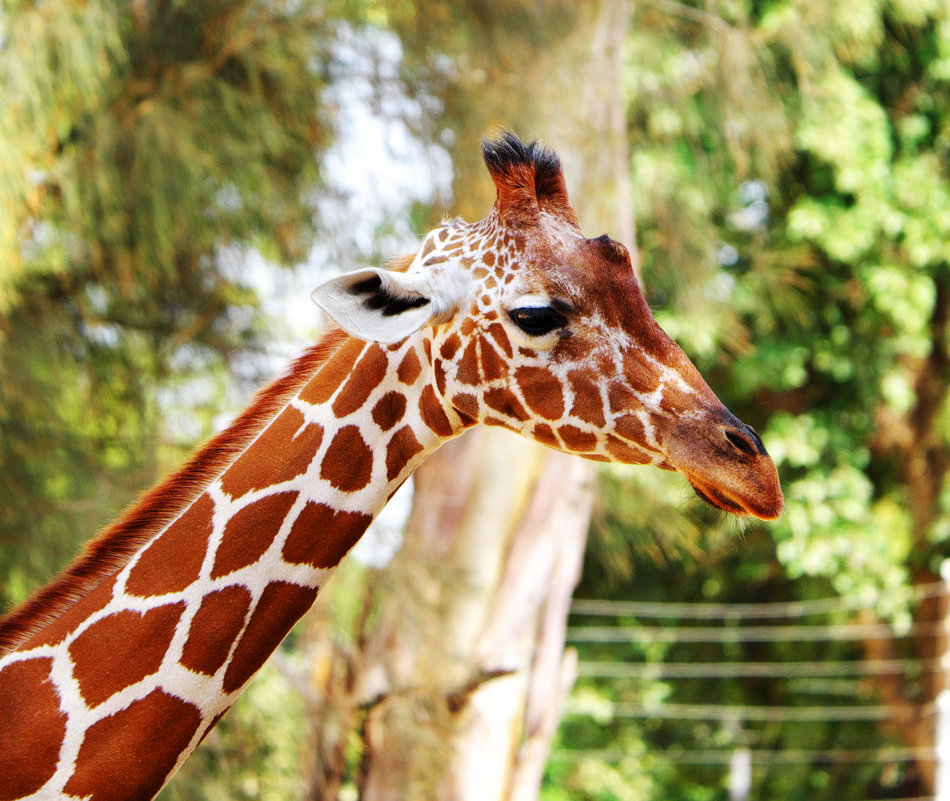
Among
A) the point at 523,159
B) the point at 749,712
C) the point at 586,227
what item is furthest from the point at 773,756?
the point at 523,159

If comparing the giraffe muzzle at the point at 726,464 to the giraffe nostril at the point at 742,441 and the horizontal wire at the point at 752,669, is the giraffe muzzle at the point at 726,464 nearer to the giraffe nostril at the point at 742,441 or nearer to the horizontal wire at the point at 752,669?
the giraffe nostril at the point at 742,441

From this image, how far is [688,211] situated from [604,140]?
5.06 feet

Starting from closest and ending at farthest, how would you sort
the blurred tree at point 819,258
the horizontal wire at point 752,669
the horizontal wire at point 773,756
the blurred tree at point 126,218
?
the blurred tree at point 126,218
the blurred tree at point 819,258
the horizontal wire at point 752,669
the horizontal wire at point 773,756

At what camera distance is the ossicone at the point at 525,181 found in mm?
2486

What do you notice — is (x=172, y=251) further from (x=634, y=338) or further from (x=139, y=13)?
(x=634, y=338)

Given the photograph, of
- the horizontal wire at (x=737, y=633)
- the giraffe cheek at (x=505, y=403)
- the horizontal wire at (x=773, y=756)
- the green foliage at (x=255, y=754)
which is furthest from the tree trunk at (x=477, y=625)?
the horizontal wire at (x=773, y=756)

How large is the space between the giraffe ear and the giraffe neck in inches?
8.0

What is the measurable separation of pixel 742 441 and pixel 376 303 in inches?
30.7

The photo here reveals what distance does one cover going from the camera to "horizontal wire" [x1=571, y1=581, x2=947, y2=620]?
28.8ft

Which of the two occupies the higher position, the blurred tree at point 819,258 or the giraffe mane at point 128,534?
the blurred tree at point 819,258

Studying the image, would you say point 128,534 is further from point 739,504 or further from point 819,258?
point 819,258

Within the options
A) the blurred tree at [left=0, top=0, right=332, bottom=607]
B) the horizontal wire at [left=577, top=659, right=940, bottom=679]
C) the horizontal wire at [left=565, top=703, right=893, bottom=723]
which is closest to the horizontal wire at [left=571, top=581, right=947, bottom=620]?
the horizontal wire at [left=577, top=659, right=940, bottom=679]

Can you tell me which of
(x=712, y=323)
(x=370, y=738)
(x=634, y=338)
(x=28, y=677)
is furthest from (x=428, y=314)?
(x=712, y=323)

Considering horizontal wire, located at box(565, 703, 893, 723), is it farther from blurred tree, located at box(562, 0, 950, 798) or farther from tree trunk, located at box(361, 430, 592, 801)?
tree trunk, located at box(361, 430, 592, 801)
